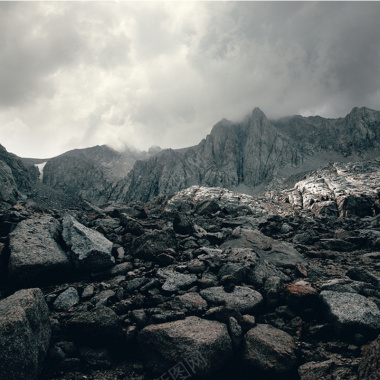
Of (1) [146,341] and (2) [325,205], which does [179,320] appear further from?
(2) [325,205]

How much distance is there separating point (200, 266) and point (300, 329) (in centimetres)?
379

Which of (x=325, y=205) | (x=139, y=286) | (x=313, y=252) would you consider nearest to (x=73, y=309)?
(x=139, y=286)

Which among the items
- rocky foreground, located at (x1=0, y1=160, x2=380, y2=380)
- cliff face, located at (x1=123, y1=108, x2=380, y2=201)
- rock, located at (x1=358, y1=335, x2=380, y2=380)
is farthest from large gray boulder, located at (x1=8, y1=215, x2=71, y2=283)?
cliff face, located at (x1=123, y1=108, x2=380, y2=201)

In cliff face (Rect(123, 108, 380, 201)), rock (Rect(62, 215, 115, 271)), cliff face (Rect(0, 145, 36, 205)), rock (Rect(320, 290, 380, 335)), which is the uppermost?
cliff face (Rect(123, 108, 380, 201))

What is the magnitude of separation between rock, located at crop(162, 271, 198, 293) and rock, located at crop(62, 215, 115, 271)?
2712 millimetres

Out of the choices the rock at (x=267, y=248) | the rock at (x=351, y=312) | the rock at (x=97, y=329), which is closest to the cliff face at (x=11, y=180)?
the rock at (x=267, y=248)

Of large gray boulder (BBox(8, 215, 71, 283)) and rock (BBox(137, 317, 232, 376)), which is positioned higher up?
large gray boulder (BBox(8, 215, 71, 283))

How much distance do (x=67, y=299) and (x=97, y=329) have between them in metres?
1.89

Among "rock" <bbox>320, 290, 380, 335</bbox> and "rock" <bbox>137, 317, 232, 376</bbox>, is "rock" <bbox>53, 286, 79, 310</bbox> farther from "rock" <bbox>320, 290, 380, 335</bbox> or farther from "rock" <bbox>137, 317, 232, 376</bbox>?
"rock" <bbox>320, 290, 380, 335</bbox>

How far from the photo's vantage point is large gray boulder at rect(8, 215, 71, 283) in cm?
668

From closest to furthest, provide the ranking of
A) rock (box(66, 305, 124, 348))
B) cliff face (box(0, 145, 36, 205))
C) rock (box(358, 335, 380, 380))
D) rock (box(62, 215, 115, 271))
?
rock (box(358, 335, 380, 380)) → rock (box(66, 305, 124, 348)) → rock (box(62, 215, 115, 271)) → cliff face (box(0, 145, 36, 205))

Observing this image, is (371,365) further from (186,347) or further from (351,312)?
(186,347)

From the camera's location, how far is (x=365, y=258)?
11.6 m

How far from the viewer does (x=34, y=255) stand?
712 cm
